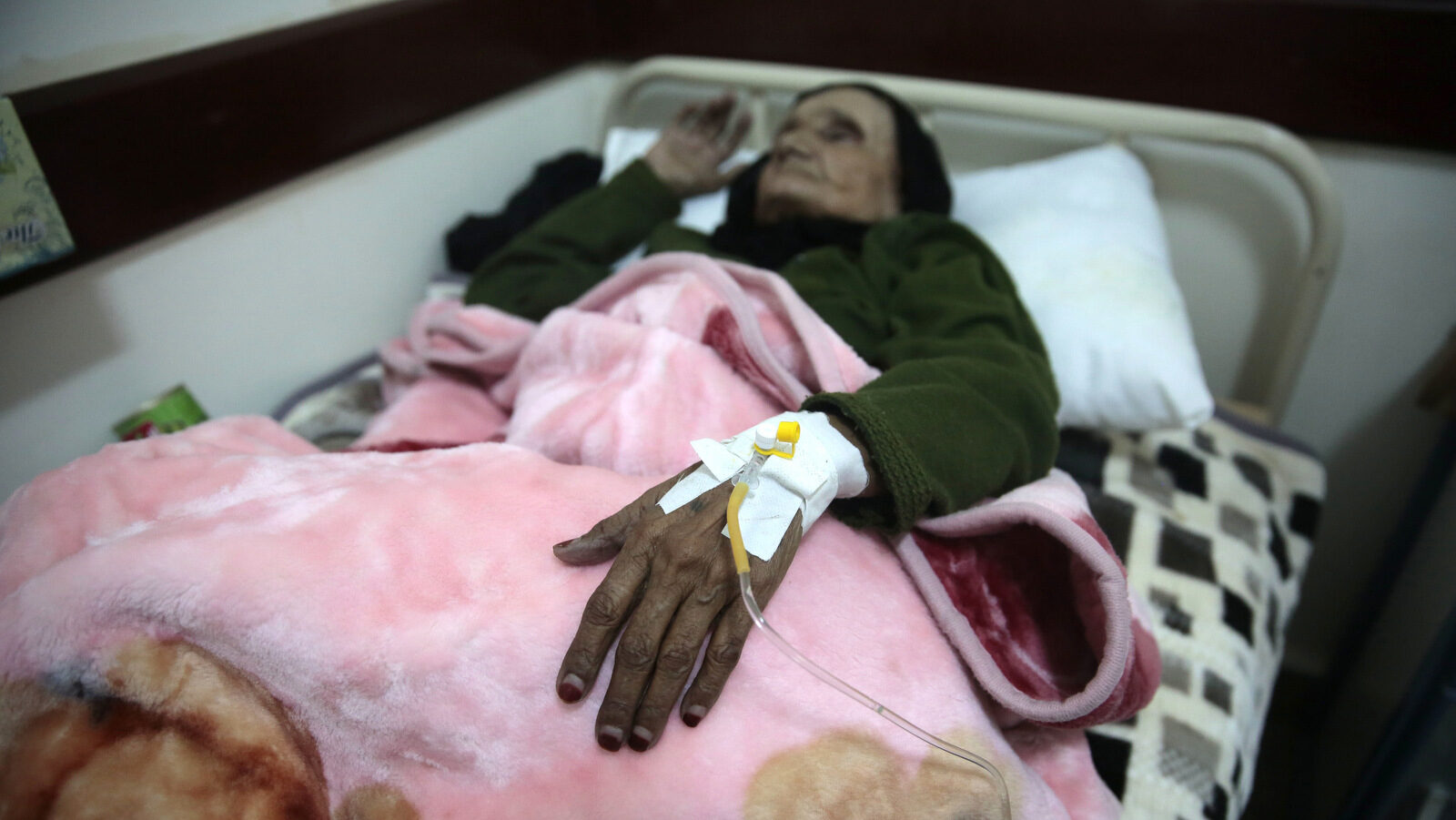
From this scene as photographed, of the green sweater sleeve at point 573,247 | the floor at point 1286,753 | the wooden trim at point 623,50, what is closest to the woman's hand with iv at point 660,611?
the green sweater sleeve at point 573,247

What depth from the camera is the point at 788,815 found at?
554 millimetres

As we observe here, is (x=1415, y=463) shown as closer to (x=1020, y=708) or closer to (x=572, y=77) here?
(x=1020, y=708)

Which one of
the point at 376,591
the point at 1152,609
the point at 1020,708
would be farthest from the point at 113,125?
the point at 1152,609

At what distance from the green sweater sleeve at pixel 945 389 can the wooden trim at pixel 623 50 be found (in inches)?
19.8

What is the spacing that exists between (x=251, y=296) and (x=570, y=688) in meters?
0.90

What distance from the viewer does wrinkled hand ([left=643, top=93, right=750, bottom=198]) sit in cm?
152

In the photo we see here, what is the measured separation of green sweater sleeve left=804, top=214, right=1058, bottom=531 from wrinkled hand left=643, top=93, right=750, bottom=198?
0.45 m

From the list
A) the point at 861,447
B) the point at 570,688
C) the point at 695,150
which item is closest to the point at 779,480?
the point at 861,447

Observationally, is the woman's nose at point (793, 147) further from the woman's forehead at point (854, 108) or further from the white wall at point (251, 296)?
the white wall at point (251, 296)

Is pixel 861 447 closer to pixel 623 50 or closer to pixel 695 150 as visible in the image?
pixel 695 150

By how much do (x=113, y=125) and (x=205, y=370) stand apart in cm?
33

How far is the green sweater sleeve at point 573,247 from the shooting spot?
123cm

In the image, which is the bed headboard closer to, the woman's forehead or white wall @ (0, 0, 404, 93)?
the woman's forehead

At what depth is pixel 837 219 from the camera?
1.29 meters
